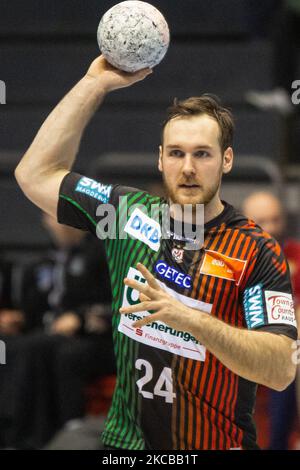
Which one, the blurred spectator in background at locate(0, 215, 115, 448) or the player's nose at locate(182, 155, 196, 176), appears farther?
the blurred spectator in background at locate(0, 215, 115, 448)

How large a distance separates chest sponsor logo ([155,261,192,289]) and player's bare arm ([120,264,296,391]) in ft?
1.57

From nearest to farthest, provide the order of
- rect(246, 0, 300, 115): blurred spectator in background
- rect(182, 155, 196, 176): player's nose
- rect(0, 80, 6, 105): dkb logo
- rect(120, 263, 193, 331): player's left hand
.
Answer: rect(120, 263, 193, 331): player's left hand, rect(182, 155, 196, 176): player's nose, rect(0, 80, 6, 105): dkb logo, rect(246, 0, 300, 115): blurred spectator in background

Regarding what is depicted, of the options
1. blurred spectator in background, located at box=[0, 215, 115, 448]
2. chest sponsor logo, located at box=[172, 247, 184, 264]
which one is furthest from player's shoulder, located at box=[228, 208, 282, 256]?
blurred spectator in background, located at box=[0, 215, 115, 448]

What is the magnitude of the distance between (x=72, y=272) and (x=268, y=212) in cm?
174

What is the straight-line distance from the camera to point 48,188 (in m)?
4.75

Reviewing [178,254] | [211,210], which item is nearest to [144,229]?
[178,254]

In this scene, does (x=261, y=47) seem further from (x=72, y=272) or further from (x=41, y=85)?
(x=72, y=272)

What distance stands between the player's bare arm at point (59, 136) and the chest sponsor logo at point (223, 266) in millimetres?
783

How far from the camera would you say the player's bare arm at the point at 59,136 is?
15.5 feet

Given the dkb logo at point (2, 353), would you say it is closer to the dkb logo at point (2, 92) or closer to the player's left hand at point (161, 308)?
the dkb logo at point (2, 92)

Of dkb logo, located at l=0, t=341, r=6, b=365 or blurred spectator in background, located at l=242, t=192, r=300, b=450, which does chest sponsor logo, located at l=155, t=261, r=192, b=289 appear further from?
dkb logo, located at l=0, t=341, r=6, b=365

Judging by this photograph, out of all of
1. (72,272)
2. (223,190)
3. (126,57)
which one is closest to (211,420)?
(126,57)

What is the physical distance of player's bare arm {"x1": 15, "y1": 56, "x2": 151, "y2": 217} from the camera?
4.72 m

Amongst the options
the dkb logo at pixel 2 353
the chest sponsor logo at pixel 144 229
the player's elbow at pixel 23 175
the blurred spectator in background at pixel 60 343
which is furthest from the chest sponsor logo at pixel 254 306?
the dkb logo at pixel 2 353
